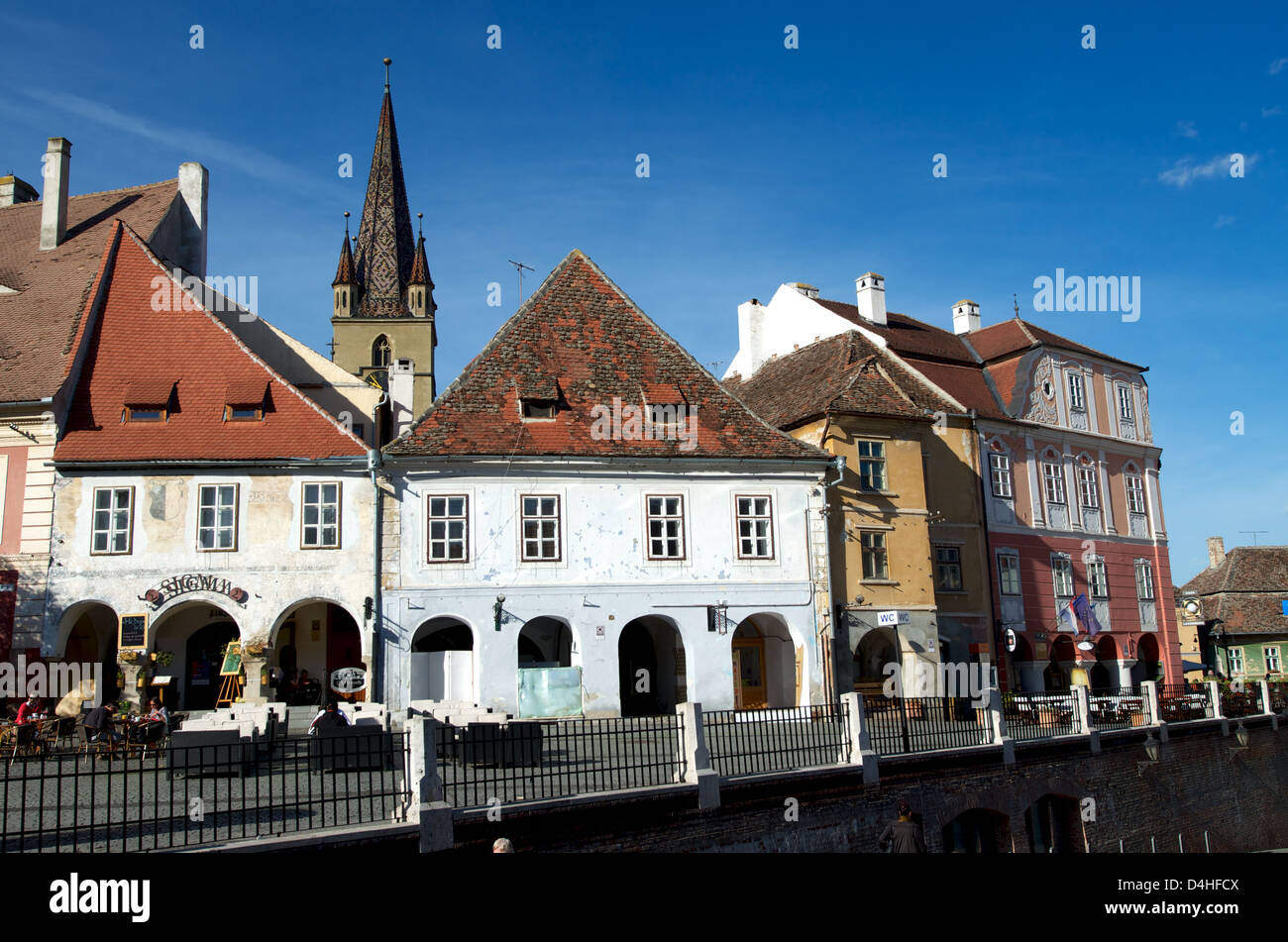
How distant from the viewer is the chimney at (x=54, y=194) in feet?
104

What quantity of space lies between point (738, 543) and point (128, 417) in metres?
14.7

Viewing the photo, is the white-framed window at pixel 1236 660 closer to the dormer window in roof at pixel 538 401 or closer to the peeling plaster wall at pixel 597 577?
the peeling plaster wall at pixel 597 577

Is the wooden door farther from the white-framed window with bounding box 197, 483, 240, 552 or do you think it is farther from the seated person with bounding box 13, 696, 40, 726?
the seated person with bounding box 13, 696, 40, 726

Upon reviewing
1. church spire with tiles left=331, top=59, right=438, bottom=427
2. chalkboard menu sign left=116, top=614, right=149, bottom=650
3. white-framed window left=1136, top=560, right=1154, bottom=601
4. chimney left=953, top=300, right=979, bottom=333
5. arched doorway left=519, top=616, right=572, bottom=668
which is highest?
church spire with tiles left=331, top=59, right=438, bottom=427

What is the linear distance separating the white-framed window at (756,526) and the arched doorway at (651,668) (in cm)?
299

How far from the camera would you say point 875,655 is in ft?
98.9

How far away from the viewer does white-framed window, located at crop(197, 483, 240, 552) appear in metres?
25.1

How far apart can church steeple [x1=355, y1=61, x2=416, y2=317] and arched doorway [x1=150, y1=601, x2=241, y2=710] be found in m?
40.1

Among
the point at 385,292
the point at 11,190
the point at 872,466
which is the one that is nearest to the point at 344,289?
the point at 385,292

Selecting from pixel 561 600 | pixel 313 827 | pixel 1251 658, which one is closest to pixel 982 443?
pixel 561 600

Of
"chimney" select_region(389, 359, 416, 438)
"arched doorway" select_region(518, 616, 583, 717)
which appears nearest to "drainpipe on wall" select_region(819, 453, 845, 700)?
"arched doorway" select_region(518, 616, 583, 717)

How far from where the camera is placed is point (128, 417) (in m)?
26.0

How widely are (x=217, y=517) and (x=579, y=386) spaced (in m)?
9.11

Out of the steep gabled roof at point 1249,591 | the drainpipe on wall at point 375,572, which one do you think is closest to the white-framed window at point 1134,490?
the steep gabled roof at point 1249,591
